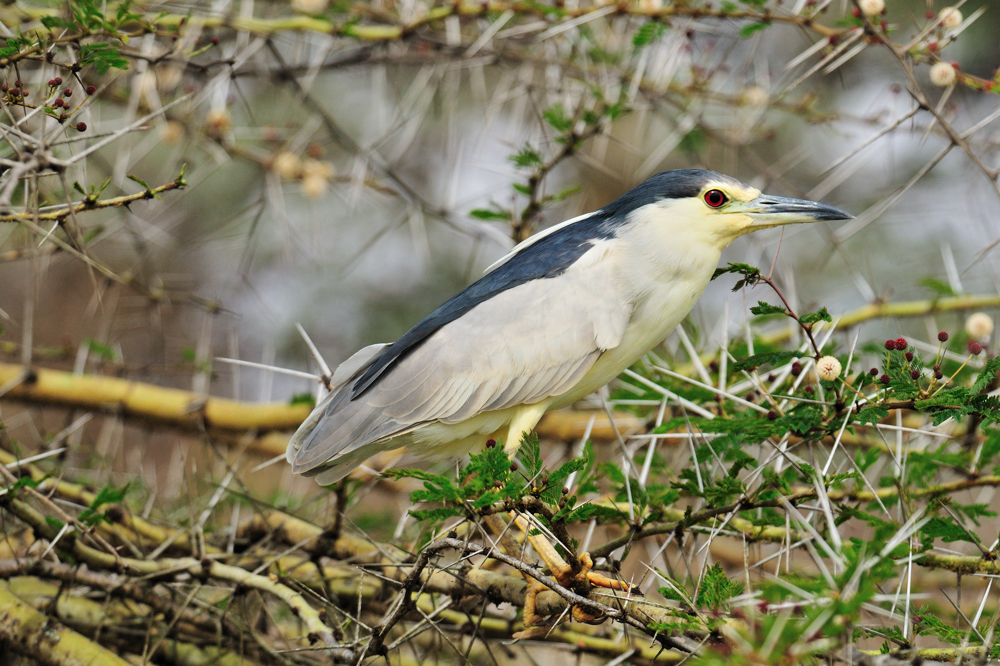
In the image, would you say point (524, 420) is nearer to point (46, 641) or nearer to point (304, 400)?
point (304, 400)

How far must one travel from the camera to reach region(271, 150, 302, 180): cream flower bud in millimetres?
2881

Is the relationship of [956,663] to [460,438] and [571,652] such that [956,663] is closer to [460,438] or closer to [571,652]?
[571,652]

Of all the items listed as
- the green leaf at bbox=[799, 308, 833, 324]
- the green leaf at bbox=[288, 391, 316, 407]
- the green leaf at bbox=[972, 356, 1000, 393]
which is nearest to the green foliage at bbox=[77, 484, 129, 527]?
the green leaf at bbox=[288, 391, 316, 407]

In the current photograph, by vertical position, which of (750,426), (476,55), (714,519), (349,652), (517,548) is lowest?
(517,548)

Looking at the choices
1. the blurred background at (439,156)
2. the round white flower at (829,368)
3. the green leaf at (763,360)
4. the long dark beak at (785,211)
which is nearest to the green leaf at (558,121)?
the blurred background at (439,156)

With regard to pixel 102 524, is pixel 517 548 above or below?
above

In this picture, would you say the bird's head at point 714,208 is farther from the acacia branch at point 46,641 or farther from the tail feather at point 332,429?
the acacia branch at point 46,641

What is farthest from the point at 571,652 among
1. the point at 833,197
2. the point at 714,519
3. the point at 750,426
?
the point at 833,197

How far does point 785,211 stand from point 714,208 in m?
0.19

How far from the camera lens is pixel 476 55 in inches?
115

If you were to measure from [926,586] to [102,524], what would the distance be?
2572mm

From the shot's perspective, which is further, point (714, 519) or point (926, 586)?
point (926, 586)

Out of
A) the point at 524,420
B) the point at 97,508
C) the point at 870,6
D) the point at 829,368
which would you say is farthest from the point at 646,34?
the point at 97,508

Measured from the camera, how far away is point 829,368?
4.90ft
